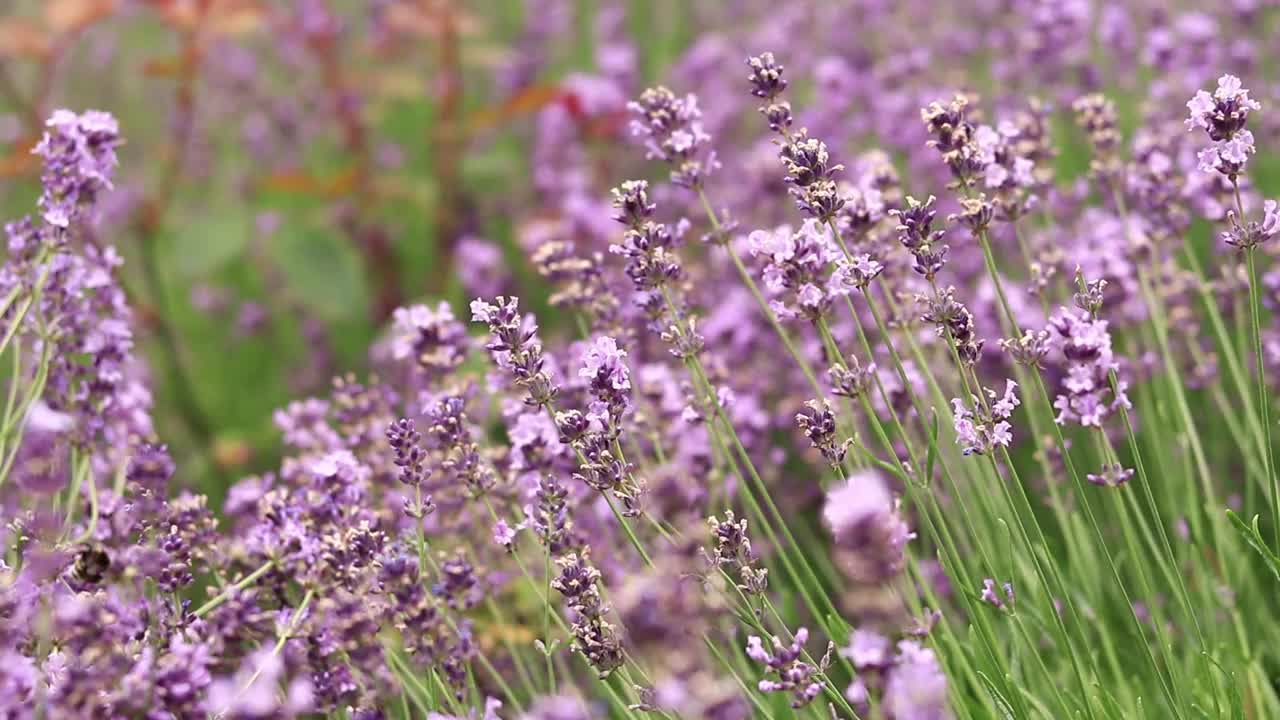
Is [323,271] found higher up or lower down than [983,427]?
higher up

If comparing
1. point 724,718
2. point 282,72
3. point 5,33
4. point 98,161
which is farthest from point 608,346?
point 282,72

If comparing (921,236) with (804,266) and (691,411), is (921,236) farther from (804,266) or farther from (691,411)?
(691,411)

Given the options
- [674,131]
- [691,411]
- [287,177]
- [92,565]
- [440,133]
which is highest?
[440,133]

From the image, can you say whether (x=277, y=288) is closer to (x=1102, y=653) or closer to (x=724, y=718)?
(x=1102, y=653)

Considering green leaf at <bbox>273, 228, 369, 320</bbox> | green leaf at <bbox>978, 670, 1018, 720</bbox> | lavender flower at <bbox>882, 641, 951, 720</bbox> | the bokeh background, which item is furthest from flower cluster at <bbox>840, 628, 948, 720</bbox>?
green leaf at <bbox>273, 228, 369, 320</bbox>

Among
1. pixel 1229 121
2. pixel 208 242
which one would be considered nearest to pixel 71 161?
pixel 1229 121

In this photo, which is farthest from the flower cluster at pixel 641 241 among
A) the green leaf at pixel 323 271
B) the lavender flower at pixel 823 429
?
the green leaf at pixel 323 271
